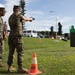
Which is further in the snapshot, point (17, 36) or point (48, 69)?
point (48, 69)

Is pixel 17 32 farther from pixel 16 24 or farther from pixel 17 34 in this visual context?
pixel 16 24

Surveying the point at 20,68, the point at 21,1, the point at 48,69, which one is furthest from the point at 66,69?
the point at 21,1

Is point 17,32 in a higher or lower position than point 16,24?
lower

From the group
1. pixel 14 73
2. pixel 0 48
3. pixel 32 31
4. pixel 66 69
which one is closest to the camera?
pixel 14 73

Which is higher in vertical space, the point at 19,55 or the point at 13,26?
the point at 13,26

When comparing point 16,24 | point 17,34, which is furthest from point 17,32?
point 16,24

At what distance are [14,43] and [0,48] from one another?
1.53 meters

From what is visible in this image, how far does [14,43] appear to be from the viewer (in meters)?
9.91

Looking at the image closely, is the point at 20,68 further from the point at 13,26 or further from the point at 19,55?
the point at 13,26

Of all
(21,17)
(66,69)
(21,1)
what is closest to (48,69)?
(66,69)

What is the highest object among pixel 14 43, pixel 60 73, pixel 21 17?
pixel 21 17

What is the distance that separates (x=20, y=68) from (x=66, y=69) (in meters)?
1.56

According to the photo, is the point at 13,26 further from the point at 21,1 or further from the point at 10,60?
the point at 21,1

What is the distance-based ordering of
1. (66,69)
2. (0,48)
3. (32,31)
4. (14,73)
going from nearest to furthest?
1. (14,73)
2. (66,69)
3. (0,48)
4. (32,31)
